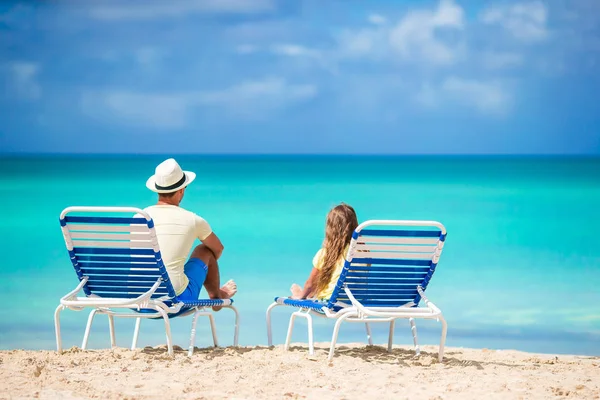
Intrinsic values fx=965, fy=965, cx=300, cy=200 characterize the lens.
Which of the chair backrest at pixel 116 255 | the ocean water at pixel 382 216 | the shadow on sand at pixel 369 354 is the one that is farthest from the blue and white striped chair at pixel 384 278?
the ocean water at pixel 382 216

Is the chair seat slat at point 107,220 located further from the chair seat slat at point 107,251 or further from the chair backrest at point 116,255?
the chair seat slat at point 107,251

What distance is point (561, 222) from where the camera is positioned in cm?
2134

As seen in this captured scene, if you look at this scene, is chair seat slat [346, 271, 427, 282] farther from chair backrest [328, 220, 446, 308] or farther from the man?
the man

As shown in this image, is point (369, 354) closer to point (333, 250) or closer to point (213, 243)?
point (333, 250)

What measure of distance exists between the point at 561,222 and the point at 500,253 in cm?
736

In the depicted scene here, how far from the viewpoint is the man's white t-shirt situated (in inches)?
211

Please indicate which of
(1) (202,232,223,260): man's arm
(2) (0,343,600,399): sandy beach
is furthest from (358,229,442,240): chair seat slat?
(1) (202,232,223,260): man's arm

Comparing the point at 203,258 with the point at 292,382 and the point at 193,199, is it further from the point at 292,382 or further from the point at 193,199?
the point at 193,199

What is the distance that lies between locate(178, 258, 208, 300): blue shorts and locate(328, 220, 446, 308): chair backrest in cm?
83

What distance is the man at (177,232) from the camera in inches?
212

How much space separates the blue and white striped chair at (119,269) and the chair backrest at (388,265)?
2.80ft

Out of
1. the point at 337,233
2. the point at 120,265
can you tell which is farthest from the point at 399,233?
the point at 120,265

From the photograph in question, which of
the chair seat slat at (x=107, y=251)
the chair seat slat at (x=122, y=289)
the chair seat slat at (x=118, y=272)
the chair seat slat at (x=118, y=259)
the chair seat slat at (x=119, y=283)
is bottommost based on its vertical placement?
the chair seat slat at (x=122, y=289)

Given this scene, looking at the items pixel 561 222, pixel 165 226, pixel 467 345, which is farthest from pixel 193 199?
pixel 165 226
